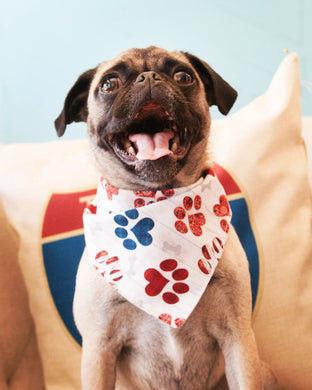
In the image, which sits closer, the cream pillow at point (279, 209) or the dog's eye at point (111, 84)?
the dog's eye at point (111, 84)

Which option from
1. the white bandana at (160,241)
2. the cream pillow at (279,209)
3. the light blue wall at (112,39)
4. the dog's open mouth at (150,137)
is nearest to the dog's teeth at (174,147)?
the dog's open mouth at (150,137)

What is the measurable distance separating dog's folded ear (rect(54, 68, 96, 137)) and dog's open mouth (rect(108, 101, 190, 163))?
190 millimetres

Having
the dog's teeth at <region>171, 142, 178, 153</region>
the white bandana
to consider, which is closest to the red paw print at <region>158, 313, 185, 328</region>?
the white bandana

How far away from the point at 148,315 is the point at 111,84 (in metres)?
0.60

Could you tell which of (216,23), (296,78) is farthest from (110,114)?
(216,23)

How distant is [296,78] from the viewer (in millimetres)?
1265

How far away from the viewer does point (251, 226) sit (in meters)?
1.20

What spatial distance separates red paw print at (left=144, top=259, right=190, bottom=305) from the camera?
0.95m

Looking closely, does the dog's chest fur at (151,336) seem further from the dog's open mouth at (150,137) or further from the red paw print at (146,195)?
the dog's open mouth at (150,137)

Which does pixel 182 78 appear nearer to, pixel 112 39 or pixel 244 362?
pixel 244 362

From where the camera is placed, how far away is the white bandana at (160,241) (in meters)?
0.93

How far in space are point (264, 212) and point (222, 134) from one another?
0.99 feet

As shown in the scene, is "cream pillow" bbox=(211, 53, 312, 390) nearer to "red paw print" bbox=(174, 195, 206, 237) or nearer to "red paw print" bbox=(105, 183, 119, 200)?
"red paw print" bbox=(174, 195, 206, 237)

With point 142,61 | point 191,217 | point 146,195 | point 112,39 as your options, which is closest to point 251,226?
point 191,217
